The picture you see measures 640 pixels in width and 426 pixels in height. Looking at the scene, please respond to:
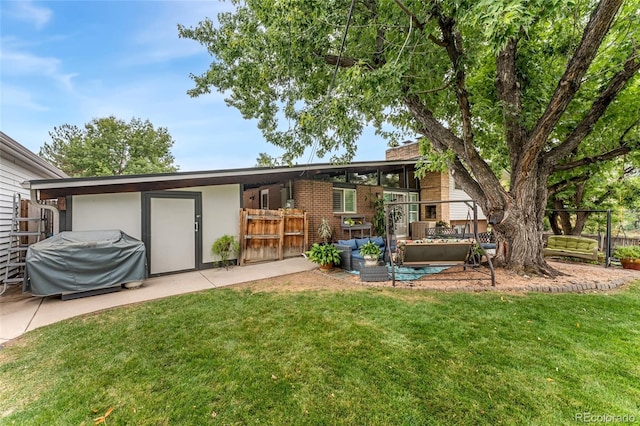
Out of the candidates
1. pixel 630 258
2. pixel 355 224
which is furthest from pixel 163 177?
pixel 630 258

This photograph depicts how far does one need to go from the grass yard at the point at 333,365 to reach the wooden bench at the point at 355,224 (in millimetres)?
5674

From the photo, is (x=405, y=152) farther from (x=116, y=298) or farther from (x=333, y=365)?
(x=116, y=298)

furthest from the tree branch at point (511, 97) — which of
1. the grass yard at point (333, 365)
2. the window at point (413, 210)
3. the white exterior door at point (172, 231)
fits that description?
the white exterior door at point (172, 231)

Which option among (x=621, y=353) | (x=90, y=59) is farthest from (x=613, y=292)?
(x=90, y=59)

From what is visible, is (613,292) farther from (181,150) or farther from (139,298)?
(181,150)

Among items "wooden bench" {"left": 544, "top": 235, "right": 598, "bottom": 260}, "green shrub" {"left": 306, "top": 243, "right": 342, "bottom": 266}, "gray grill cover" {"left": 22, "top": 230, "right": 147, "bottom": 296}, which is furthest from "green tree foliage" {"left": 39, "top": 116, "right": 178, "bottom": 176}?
"wooden bench" {"left": 544, "top": 235, "right": 598, "bottom": 260}

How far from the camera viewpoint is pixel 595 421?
→ 1849mm

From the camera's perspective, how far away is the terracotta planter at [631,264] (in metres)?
6.56

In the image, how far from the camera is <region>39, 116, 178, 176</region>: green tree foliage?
21.5m

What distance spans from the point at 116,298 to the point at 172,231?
2.29 metres

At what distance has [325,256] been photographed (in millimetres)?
6789

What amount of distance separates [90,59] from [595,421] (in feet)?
45.6

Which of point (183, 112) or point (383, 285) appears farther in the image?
point (183, 112)

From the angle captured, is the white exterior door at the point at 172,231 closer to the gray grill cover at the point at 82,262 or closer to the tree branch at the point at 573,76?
the gray grill cover at the point at 82,262
